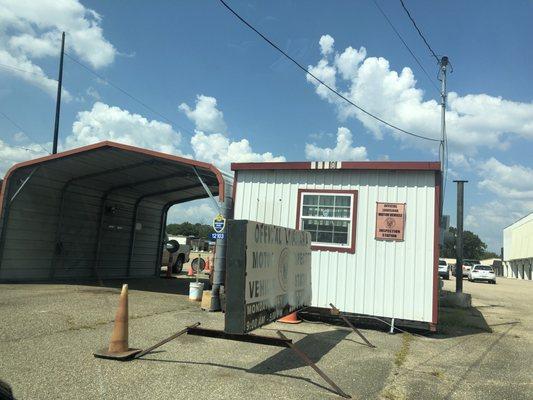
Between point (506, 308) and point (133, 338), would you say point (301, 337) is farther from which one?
point (506, 308)

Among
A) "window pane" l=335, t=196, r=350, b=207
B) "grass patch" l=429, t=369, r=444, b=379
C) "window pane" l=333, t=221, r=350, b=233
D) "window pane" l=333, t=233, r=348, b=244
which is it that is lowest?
"grass patch" l=429, t=369, r=444, b=379

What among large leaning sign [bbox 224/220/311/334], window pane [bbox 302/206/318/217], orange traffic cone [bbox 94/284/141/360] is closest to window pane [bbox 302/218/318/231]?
window pane [bbox 302/206/318/217]

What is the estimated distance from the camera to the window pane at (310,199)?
37.3 feet

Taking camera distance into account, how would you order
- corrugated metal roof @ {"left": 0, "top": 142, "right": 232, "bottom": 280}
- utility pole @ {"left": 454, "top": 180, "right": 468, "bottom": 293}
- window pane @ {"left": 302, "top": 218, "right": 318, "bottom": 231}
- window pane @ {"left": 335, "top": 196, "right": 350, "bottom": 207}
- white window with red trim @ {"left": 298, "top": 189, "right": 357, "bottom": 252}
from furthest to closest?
utility pole @ {"left": 454, "top": 180, "right": 468, "bottom": 293}, corrugated metal roof @ {"left": 0, "top": 142, "right": 232, "bottom": 280}, window pane @ {"left": 302, "top": 218, "right": 318, "bottom": 231}, window pane @ {"left": 335, "top": 196, "right": 350, "bottom": 207}, white window with red trim @ {"left": 298, "top": 189, "right": 357, "bottom": 252}

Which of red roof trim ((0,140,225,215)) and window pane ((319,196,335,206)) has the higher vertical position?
red roof trim ((0,140,225,215))

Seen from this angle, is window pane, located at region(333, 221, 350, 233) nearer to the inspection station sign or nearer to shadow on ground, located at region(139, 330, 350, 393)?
the inspection station sign

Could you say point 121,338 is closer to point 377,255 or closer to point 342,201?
point 377,255

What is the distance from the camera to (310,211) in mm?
11414

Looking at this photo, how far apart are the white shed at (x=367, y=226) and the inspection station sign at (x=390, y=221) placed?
0.02 m

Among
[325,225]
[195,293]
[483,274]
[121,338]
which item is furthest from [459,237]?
[483,274]

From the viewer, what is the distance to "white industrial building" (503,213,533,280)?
2530 inches

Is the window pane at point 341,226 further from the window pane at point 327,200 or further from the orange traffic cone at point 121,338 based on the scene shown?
the orange traffic cone at point 121,338

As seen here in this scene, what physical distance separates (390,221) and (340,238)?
3.83 ft

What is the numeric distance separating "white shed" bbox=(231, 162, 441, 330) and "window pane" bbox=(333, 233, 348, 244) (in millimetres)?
22
